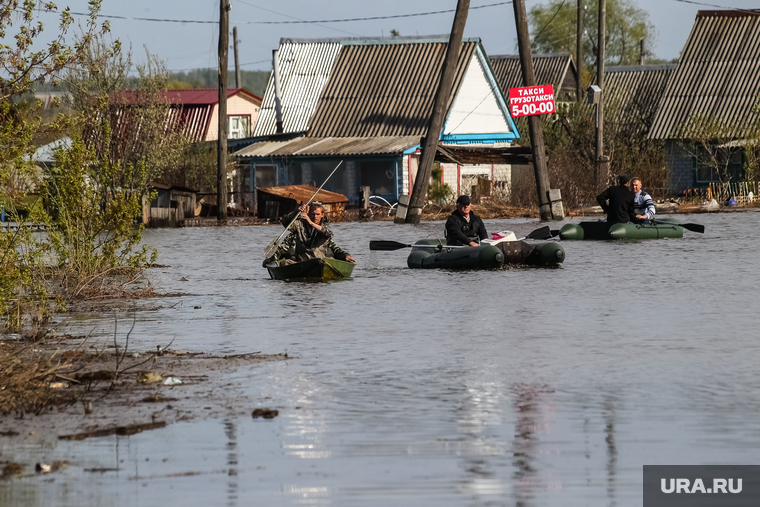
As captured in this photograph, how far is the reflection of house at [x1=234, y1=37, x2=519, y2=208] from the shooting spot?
155 feet

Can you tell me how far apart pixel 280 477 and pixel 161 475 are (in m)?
0.68

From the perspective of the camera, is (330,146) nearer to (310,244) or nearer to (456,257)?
(456,257)

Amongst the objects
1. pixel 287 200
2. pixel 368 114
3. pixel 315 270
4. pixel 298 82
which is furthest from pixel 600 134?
pixel 315 270

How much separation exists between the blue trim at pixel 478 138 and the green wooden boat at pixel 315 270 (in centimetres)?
2973

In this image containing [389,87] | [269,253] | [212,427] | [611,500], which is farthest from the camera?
[389,87]

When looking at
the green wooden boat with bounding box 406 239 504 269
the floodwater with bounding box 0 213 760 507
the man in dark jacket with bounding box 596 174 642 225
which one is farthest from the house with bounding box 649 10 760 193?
the floodwater with bounding box 0 213 760 507

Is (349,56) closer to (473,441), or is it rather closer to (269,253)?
(269,253)

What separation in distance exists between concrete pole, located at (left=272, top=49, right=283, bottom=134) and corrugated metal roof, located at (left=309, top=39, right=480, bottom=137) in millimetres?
1693

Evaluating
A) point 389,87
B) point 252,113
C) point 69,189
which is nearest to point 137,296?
point 69,189

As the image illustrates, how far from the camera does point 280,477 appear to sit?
671 centimetres

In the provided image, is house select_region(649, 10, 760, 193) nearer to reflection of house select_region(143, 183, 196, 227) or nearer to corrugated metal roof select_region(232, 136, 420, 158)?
corrugated metal roof select_region(232, 136, 420, 158)

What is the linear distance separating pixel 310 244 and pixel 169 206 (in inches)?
987

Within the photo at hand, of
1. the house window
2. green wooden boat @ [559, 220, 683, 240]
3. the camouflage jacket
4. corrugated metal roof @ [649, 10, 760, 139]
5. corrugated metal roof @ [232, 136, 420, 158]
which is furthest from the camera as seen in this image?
the house window

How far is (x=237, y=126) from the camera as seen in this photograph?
218 ft
